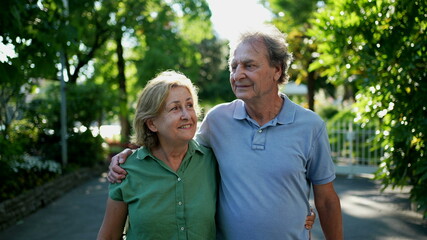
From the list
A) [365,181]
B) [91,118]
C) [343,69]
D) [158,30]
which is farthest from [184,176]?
[158,30]

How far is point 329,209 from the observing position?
8.59 ft

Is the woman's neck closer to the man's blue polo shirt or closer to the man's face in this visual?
the man's blue polo shirt

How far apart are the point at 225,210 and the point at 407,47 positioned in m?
3.66

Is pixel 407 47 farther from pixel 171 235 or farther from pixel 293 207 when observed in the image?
pixel 171 235

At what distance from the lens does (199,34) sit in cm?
1856

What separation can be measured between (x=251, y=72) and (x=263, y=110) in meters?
0.22

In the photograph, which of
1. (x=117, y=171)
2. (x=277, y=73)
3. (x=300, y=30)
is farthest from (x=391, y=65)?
(x=300, y=30)

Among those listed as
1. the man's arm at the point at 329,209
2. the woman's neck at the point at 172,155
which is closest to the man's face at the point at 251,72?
the woman's neck at the point at 172,155

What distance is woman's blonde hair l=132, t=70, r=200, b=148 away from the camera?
7.88 ft

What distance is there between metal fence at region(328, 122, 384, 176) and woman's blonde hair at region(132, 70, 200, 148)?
31.2 feet

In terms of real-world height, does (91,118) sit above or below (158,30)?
below

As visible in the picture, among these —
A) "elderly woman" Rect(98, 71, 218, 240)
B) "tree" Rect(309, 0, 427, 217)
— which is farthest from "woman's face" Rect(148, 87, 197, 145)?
"tree" Rect(309, 0, 427, 217)

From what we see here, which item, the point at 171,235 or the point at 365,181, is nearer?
the point at 171,235

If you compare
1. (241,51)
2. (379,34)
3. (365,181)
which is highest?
(379,34)
